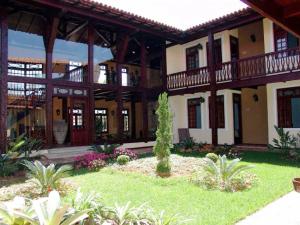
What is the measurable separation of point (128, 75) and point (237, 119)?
7507mm

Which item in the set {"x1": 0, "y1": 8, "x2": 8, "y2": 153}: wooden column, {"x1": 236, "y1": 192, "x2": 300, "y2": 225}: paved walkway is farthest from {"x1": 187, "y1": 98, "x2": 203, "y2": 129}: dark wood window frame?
{"x1": 236, "y1": 192, "x2": 300, "y2": 225}: paved walkway

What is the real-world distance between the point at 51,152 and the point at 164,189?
708cm

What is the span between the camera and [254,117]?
639 inches

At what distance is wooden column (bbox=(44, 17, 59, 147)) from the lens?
12625 millimetres

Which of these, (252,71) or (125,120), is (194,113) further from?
(125,120)

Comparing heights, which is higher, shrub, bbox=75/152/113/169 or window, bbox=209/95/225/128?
window, bbox=209/95/225/128

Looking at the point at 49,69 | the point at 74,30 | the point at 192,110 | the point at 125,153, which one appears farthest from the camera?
the point at 192,110

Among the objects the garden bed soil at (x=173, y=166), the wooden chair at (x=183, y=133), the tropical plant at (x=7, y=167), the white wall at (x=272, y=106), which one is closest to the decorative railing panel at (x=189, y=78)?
the wooden chair at (x=183, y=133)

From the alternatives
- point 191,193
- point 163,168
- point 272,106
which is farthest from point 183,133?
point 191,193

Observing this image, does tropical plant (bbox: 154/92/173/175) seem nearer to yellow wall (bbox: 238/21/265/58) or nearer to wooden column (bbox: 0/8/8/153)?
wooden column (bbox: 0/8/8/153)

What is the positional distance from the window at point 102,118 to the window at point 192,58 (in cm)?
718

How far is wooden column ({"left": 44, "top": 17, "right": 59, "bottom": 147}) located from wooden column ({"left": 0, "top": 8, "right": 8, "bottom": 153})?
66.7 inches

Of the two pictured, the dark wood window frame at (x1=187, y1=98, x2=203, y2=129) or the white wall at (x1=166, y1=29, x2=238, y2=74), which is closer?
the white wall at (x1=166, y1=29, x2=238, y2=74)

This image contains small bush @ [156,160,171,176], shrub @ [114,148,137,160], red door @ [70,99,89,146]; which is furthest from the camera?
red door @ [70,99,89,146]
